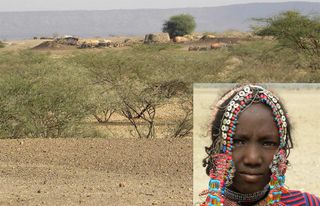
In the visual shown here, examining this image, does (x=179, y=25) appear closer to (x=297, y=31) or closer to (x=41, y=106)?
(x=297, y=31)

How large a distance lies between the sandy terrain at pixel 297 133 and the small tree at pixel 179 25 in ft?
237

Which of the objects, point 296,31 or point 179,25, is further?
point 179,25

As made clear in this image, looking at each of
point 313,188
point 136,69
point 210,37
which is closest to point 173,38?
point 210,37

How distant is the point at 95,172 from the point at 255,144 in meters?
6.33

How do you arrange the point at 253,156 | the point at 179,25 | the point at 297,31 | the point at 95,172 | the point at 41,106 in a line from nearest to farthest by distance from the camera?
the point at 253,156 → the point at 95,172 → the point at 41,106 → the point at 297,31 → the point at 179,25

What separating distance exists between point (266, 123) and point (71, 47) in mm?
64988

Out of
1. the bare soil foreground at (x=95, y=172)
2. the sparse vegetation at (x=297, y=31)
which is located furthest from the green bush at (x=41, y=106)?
the sparse vegetation at (x=297, y=31)

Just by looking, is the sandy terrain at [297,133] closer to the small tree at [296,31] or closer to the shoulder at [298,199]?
the shoulder at [298,199]

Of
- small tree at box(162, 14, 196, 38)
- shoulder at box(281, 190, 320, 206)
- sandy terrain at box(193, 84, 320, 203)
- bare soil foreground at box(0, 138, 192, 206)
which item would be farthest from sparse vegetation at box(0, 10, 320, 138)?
small tree at box(162, 14, 196, 38)

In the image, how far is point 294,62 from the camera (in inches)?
835

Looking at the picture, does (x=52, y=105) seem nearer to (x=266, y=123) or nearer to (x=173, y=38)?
(x=266, y=123)

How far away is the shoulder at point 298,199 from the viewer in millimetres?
1506

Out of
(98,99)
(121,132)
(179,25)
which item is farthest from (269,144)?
(179,25)

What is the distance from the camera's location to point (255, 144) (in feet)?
4.83
